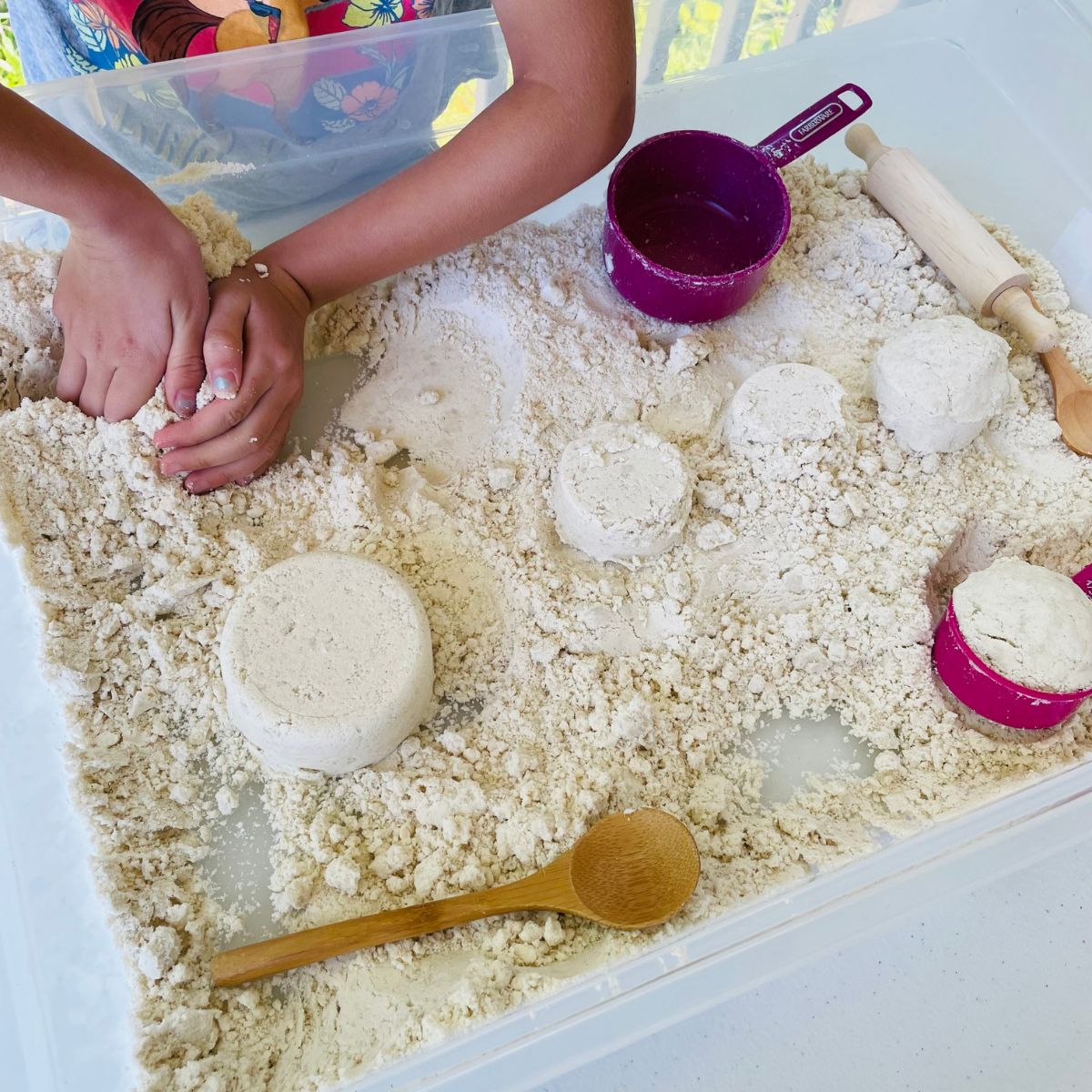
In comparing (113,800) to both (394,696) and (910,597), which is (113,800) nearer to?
(394,696)

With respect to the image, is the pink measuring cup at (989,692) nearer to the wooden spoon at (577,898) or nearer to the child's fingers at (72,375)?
the wooden spoon at (577,898)

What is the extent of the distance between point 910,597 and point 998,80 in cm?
72

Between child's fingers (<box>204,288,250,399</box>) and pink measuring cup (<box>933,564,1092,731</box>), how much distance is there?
1.86ft

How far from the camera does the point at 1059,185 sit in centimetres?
102

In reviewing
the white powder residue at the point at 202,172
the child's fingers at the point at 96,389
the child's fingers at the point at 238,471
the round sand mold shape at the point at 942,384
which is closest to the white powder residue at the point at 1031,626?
the round sand mold shape at the point at 942,384

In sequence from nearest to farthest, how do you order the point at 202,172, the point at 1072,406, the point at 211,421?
the point at 211,421 < the point at 1072,406 < the point at 202,172

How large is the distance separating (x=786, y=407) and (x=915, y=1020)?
455 millimetres

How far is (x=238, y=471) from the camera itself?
0.74 meters

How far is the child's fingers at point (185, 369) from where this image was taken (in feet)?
2.34

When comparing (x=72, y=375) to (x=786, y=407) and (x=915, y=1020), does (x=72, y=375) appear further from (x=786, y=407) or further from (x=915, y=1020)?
(x=915, y=1020)

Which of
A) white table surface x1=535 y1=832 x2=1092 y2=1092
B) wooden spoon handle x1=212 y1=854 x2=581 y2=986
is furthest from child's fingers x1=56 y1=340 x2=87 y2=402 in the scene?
white table surface x1=535 y1=832 x2=1092 y2=1092

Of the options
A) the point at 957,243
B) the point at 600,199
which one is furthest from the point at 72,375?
the point at 957,243

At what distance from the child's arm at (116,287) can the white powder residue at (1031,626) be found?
1.99 ft

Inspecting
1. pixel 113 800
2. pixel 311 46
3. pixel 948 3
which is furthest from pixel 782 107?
pixel 113 800
